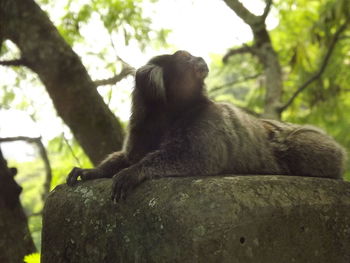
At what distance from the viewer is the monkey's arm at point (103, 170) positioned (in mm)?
3549

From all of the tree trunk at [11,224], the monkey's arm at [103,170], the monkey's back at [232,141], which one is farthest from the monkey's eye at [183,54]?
the tree trunk at [11,224]

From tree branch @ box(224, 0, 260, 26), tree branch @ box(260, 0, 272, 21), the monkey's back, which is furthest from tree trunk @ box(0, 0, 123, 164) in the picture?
tree branch @ box(260, 0, 272, 21)

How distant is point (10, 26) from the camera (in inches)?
211

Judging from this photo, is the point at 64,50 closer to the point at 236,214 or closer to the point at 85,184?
the point at 85,184

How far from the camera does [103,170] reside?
12.6 feet

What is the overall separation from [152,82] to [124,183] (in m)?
1.19

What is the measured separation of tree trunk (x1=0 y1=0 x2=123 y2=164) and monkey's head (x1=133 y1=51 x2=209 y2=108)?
1.64m

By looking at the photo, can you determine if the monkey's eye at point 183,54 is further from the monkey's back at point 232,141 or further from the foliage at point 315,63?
the foliage at point 315,63

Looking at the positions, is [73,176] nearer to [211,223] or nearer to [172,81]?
[172,81]

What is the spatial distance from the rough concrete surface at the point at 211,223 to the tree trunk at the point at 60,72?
95.6 inches

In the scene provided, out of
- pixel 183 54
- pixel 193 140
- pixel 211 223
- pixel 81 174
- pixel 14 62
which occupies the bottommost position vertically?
pixel 211 223

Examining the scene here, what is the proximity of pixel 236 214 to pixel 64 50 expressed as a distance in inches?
144

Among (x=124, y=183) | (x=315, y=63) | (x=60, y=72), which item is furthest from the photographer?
(x=315, y=63)

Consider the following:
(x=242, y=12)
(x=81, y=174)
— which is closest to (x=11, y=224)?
(x=81, y=174)
